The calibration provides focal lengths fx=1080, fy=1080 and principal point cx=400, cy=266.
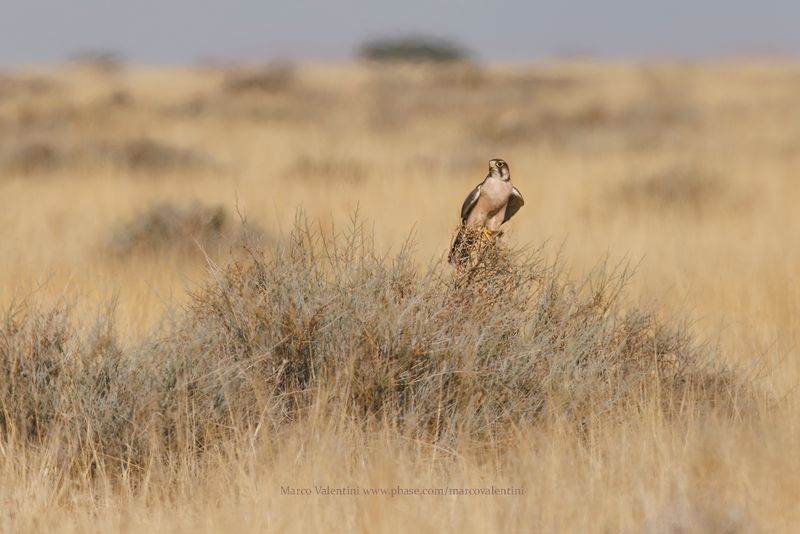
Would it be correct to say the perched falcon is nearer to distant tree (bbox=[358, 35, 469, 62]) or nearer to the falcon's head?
the falcon's head

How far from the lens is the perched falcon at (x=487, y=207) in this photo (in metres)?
3.89

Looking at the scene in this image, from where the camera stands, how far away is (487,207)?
3.94 meters

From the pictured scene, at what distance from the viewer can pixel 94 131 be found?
53.2 feet

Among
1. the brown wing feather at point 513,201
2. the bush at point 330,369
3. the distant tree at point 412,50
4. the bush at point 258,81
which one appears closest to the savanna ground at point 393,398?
the bush at point 330,369

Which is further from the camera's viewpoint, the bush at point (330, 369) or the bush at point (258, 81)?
Answer: the bush at point (258, 81)

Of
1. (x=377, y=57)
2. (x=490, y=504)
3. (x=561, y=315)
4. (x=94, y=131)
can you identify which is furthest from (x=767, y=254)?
(x=377, y=57)

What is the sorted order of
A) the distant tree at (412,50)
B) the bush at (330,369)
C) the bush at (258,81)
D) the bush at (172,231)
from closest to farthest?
1. the bush at (330,369)
2. the bush at (172,231)
3. the bush at (258,81)
4. the distant tree at (412,50)

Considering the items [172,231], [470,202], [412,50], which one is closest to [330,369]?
[470,202]

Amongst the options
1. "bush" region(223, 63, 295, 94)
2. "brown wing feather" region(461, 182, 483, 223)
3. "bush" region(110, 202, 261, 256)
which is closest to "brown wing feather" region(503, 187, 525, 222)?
"brown wing feather" region(461, 182, 483, 223)

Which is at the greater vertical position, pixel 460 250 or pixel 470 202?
pixel 470 202

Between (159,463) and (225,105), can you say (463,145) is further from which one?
(159,463)

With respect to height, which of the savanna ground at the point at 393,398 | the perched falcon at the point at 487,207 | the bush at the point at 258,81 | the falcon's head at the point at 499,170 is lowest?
the savanna ground at the point at 393,398

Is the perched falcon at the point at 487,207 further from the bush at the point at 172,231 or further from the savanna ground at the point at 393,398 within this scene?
the bush at the point at 172,231

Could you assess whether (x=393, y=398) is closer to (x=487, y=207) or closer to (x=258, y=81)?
(x=487, y=207)
